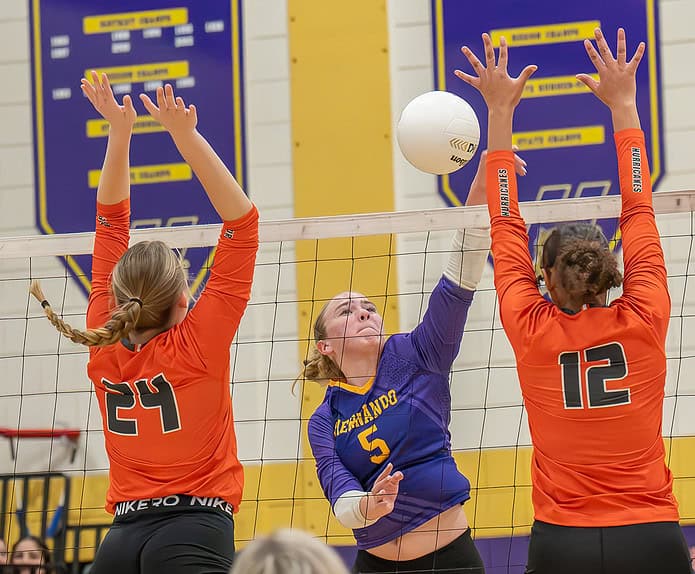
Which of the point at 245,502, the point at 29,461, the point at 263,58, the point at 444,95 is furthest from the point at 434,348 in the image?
the point at 29,461

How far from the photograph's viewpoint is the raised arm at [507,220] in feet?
10.2

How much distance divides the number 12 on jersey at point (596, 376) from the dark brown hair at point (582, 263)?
191 millimetres

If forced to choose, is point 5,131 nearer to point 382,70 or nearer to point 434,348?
point 382,70

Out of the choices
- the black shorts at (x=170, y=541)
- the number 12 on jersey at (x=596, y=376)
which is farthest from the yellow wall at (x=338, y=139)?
the number 12 on jersey at (x=596, y=376)

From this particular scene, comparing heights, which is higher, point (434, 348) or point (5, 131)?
point (5, 131)

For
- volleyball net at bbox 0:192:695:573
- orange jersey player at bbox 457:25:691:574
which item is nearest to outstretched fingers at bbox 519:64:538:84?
orange jersey player at bbox 457:25:691:574

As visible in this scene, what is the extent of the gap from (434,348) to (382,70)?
9.81 feet

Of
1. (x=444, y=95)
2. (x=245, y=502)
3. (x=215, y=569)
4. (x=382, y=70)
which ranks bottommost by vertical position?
(x=245, y=502)

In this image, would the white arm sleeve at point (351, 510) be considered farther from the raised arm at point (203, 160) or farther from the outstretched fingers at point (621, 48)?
the outstretched fingers at point (621, 48)

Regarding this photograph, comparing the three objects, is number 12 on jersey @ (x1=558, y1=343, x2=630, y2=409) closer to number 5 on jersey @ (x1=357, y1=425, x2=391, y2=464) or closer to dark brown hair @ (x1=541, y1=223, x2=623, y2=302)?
dark brown hair @ (x1=541, y1=223, x2=623, y2=302)

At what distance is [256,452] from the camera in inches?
255

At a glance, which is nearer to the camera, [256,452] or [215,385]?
[215,385]

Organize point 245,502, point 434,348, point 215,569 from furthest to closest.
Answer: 1. point 245,502
2. point 434,348
3. point 215,569

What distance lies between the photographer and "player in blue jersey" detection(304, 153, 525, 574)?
3885mm
